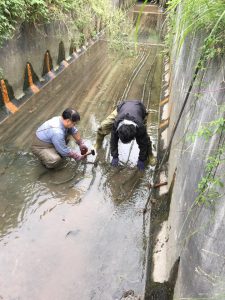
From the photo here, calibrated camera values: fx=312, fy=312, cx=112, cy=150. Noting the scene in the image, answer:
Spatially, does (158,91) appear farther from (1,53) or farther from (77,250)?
(77,250)

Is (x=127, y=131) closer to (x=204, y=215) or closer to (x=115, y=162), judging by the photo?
(x=115, y=162)

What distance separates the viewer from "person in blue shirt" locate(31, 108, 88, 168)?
5.64 metres

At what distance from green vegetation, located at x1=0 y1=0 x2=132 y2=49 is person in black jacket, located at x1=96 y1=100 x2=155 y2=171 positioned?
3642mm

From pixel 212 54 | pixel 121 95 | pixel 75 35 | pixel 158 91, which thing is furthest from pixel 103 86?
pixel 212 54

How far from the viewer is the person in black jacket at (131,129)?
501cm

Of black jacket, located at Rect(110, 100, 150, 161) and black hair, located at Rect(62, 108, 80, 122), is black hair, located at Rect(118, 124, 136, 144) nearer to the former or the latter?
black jacket, located at Rect(110, 100, 150, 161)

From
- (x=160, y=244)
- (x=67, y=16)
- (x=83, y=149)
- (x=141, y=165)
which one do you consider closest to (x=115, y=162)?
(x=141, y=165)

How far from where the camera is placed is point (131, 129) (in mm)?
4980

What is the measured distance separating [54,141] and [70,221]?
1.56 m

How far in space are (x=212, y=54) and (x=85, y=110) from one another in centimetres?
596

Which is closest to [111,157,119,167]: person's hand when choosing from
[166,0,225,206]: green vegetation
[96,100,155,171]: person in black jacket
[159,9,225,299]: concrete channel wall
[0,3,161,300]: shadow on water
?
[96,100,155,171]: person in black jacket

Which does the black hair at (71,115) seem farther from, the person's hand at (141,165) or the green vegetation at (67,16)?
the green vegetation at (67,16)

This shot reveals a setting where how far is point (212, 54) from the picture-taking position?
8.89 ft

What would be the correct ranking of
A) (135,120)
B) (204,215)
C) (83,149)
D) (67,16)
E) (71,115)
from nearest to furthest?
(204,215) → (135,120) → (71,115) → (83,149) → (67,16)
